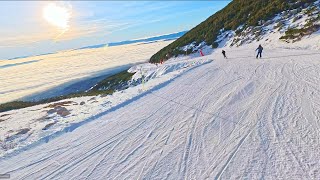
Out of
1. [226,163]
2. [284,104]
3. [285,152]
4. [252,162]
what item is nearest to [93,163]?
[226,163]

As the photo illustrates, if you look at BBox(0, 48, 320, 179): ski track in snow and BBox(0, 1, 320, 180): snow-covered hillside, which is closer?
BBox(0, 48, 320, 179): ski track in snow

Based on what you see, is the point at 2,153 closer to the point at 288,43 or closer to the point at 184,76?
the point at 184,76

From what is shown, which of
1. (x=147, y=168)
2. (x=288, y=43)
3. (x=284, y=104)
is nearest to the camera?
(x=147, y=168)

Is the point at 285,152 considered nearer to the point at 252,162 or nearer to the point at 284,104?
the point at 252,162

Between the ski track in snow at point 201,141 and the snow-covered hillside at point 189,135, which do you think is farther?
the snow-covered hillside at point 189,135

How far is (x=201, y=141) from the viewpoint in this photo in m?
9.07

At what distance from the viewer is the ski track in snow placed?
736 centimetres

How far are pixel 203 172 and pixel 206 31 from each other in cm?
5316

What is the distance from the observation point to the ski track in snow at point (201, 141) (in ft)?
24.1

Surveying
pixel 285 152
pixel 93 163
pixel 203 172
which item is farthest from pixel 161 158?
pixel 285 152

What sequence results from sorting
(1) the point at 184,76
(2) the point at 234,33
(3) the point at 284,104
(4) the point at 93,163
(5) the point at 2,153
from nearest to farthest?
(4) the point at 93,163, (5) the point at 2,153, (3) the point at 284,104, (1) the point at 184,76, (2) the point at 234,33

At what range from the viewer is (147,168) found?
7.80 meters

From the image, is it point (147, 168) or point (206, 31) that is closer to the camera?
point (147, 168)

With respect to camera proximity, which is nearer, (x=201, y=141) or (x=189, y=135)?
(x=201, y=141)
